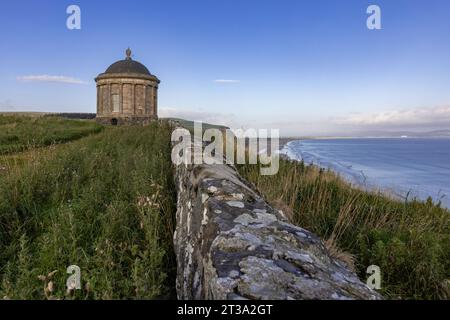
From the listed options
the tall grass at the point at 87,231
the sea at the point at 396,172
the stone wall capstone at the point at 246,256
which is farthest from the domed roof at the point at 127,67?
the stone wall capstone at the point at 246,256

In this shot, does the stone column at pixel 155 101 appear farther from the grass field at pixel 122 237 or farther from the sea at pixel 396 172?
the grass field at pixel 122 237

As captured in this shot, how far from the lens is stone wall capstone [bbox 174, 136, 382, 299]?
4.97 ft

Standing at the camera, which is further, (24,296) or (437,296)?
(437,296)

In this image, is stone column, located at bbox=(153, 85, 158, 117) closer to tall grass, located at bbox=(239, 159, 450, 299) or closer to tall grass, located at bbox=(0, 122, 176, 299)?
tall grass, located at bbox=(0, 122, 176, 299)

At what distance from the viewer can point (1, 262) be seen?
304 cm

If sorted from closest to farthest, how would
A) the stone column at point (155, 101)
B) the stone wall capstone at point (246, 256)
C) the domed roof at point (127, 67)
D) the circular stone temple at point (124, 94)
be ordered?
the stone wall capstone at point (246, 256)
the circular stone temple at point (124, 94)
the domed roof at point (127, 67)
the stone column at point (155, 101)

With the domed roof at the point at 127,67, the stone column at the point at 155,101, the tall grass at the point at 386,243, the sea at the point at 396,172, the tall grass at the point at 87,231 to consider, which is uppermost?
the domed roof at the point at 127,67

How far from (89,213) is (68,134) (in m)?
16.6

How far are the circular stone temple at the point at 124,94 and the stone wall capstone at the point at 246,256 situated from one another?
3085cm

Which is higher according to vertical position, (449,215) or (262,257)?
(262,257)

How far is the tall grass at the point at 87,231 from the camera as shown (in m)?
2.29

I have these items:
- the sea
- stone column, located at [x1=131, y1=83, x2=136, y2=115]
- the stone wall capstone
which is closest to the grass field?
the stone wall capstone

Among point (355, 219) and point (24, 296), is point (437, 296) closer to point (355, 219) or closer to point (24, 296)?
point (355, 219)
